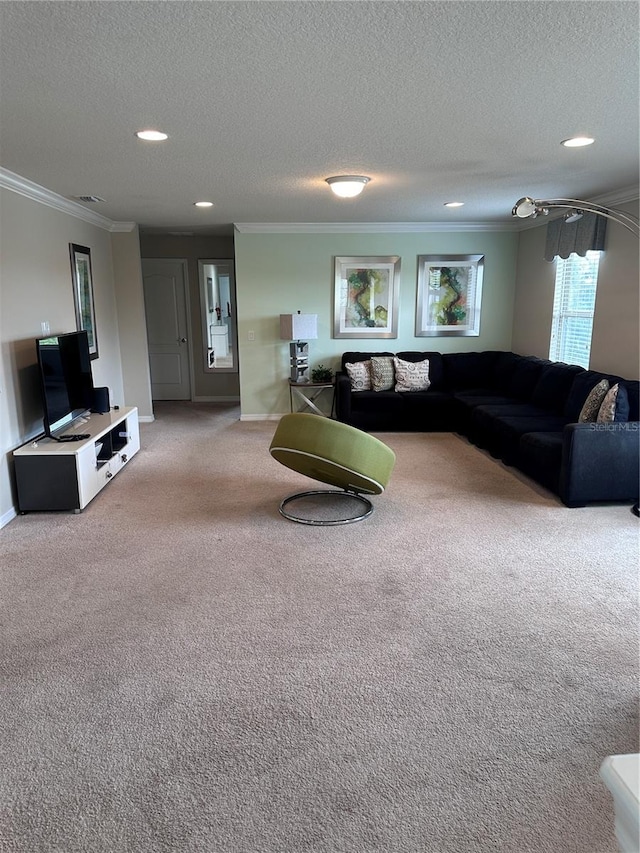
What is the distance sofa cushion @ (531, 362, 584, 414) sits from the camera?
551 centimetres

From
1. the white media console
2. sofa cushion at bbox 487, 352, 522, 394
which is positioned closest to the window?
sofa cushion at bbox 487, 352, 522, 394

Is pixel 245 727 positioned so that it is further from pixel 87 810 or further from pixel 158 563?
pixel 158 563

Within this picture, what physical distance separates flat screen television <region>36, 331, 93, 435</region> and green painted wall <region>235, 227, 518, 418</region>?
236 centimetres

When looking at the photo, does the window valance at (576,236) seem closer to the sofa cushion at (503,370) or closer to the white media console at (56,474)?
the sofa cushion at (503,370)

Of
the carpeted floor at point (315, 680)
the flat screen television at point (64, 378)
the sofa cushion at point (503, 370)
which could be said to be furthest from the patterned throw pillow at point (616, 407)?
the flat screen television at point (64, 378)

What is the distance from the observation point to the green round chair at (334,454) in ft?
12.8

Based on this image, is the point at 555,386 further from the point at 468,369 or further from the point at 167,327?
the point at 167,327

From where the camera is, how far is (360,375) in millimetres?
6863

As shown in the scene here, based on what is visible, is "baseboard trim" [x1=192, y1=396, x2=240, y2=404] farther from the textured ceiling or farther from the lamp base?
the textured ceiling

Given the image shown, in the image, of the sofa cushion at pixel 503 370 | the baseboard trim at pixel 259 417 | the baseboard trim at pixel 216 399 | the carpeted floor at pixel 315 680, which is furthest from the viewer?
A: the baseboard trim at pixel 216 399

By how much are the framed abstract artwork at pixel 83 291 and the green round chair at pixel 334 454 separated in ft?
9.14

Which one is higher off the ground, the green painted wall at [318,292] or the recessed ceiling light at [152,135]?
the recessed ceiling light at [152,135]

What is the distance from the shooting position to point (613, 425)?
166 inches

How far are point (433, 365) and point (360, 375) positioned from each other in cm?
93
